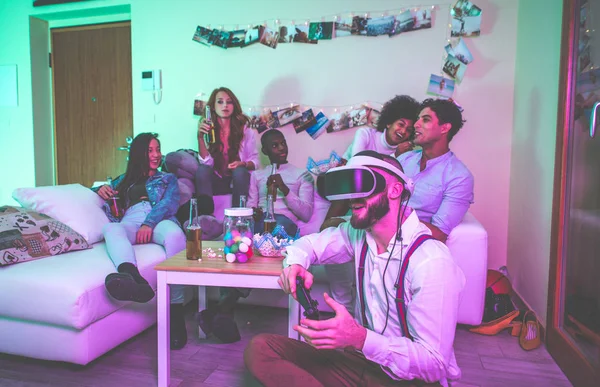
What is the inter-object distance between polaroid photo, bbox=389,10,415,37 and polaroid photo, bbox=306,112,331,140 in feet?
2.67

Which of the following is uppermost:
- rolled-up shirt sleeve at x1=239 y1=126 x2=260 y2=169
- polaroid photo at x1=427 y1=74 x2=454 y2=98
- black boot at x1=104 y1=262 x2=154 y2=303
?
polaroid photo at x1=427 y1=74 x2=454 y2=98

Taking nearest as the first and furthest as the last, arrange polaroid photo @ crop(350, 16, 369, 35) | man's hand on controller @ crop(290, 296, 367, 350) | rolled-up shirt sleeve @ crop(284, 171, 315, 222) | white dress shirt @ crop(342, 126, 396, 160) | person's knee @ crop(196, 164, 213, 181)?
man's hand on controller @ crop(290, 296, 367, 350) → rolled-up shirt sleeve @ crop(284, 171, 315, 222) → person's knee @ crop(196, 164, 213, 181) → white dress shirt @ crop(342, 126, 396, 160) → polaroid photo @ crop(350, 16, 369, 35)

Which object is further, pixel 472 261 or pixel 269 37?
pixel 269 37

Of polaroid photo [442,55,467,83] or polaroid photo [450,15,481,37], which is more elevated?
polaroid photo [450,15,481,37]

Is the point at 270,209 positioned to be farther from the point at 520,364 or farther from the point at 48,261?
the point at 520,364

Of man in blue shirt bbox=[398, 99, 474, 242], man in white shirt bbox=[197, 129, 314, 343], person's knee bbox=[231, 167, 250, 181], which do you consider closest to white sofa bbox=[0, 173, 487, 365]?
man in white shirt bbox=[197, 129, 314, 343]

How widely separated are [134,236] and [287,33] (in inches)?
79.7

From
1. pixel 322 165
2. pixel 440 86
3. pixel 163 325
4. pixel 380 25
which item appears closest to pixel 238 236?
pixel 163 325

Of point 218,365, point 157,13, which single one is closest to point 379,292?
point 218,365

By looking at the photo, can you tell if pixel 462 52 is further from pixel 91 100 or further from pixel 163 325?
pixel 91 100

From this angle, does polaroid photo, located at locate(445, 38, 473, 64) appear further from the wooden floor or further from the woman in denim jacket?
the woman in denim jacket

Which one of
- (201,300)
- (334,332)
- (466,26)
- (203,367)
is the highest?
(466,26)

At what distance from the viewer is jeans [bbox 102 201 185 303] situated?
2133mm

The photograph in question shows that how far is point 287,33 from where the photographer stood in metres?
3.51
